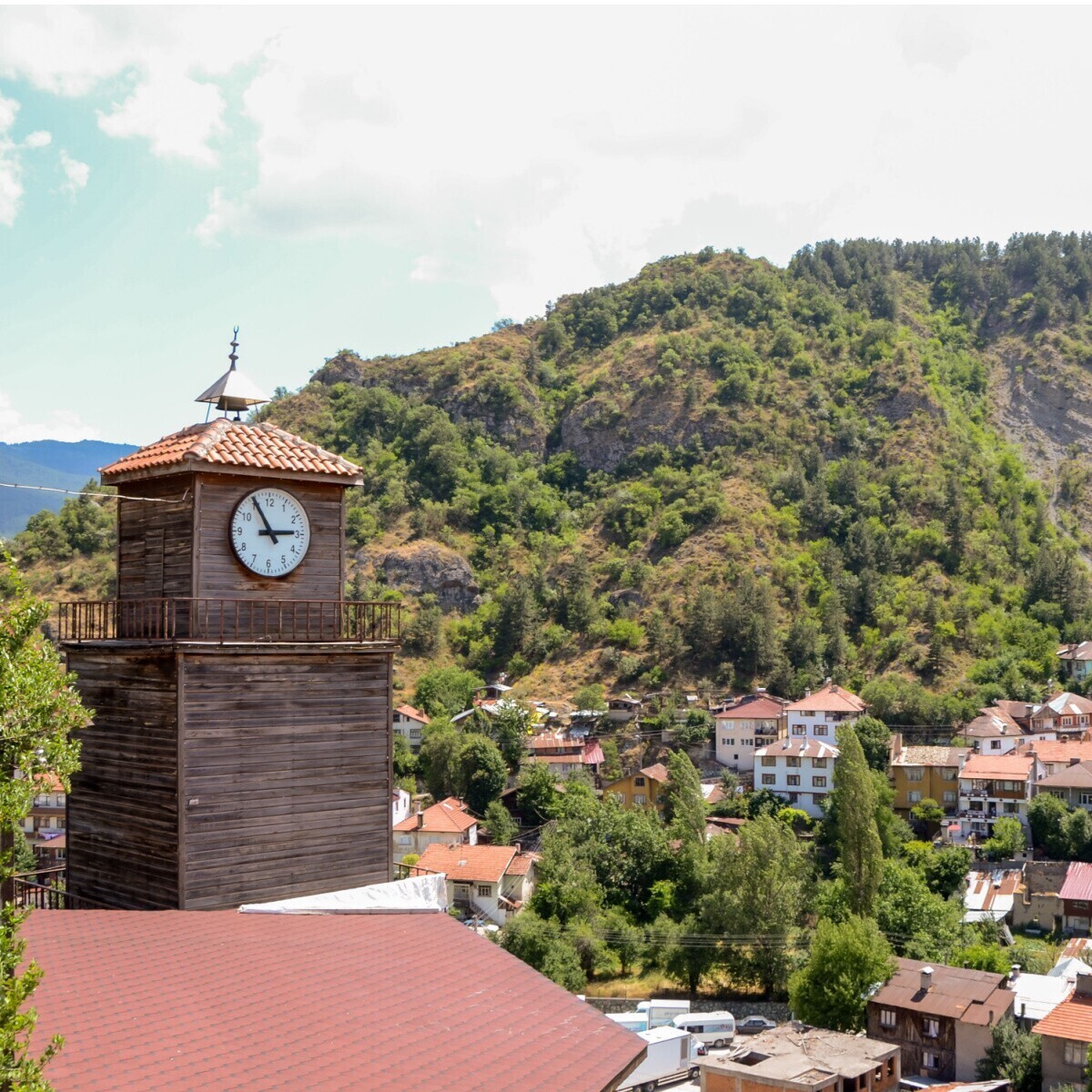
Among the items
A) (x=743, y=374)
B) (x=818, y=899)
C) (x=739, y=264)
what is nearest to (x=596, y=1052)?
(x=818, y=899)

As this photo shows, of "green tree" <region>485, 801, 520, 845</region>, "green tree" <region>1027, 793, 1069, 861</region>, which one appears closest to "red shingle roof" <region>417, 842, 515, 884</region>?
"green tree" <region>485, 801, 520, 845</region>

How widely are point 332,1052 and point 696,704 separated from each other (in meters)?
61.7

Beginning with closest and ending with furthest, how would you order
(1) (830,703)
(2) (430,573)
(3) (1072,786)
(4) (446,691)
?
(3) (1072,786), (1) (830,703), (4) (446,691), (2) (430,573)

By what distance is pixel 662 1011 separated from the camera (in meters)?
31.0

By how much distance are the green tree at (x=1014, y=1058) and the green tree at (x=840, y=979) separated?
358 cm

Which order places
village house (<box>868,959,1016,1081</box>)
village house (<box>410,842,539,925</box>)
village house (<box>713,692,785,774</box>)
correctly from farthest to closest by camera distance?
village house (<box>713,692,785,774</box>), village house (<box>410,842,539,925</box>), village house (<box>868,959,1016,1081</box>)

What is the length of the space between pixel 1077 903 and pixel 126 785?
3968 centimetres

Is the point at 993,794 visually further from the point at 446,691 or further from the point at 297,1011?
the point at 297,1011

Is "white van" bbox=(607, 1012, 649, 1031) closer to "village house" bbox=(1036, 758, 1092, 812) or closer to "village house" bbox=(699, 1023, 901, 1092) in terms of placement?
"village house" bbox=(699, 1023, 901, 1092)

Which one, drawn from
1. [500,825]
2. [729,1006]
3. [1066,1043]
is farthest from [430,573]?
[1066,1043]

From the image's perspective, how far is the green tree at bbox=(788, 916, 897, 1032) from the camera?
101 ft

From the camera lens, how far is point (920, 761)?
5359cm

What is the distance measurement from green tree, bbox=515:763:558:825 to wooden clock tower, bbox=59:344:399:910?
44397 millimetres

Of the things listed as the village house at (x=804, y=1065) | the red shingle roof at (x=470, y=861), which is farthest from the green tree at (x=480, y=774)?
the village house at (x=804, y=1065)
